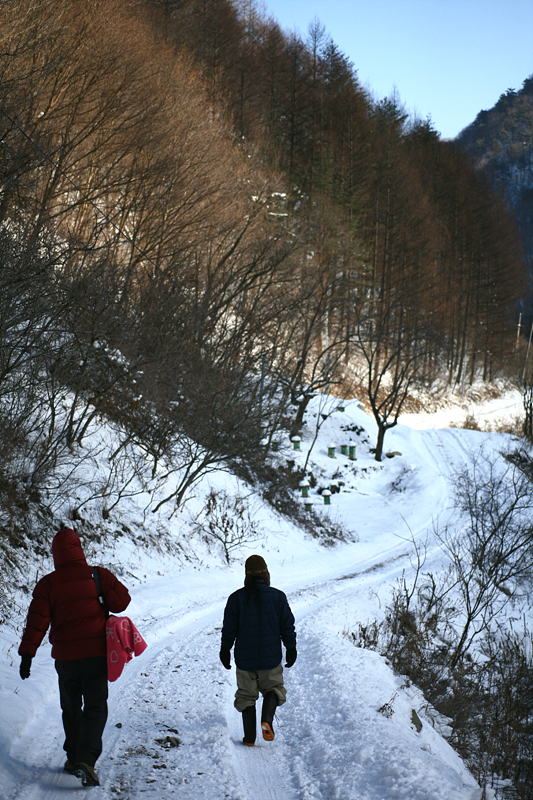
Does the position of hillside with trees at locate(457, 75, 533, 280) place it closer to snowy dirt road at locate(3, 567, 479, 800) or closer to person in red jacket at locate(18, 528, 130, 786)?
snowy dirt road at locate(3, 567, 479, 800)

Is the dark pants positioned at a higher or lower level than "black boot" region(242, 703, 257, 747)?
higher

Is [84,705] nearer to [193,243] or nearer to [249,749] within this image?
[249,749]

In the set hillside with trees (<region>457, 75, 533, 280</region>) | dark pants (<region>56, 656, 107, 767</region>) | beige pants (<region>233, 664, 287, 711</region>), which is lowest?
beige pants (<region>233, 664, 287, 711</region>)

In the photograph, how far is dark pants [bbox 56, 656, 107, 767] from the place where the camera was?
3873 mm

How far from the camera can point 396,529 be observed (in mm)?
20938

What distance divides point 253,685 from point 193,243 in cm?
1795

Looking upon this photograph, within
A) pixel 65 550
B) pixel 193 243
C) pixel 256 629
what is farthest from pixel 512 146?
pixel 65 550

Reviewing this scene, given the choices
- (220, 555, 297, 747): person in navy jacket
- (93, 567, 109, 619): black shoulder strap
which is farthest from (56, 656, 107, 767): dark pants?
(220, 555, 297, 747): person in navy jacket

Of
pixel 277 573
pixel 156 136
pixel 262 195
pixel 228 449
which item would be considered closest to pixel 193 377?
pixel 228 449

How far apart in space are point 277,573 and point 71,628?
10.5 m

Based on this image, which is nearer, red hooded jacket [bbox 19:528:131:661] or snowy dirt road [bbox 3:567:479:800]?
red hooded jacket [bbox 19:528:131:661]

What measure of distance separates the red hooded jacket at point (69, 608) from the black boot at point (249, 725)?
152 centimetres

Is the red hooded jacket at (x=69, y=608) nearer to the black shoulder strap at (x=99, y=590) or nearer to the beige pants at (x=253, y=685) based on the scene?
the black shoulder strap at (x=99, y=590)

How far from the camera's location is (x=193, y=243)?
20500mm
